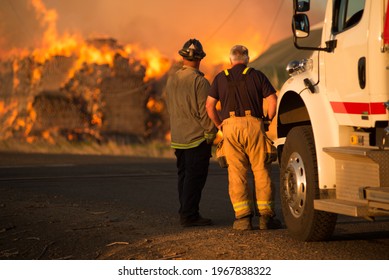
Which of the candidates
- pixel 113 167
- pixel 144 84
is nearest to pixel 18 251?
pixel 113 167

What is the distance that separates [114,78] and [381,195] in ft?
100

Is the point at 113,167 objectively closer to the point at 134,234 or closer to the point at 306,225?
the point at 134,234

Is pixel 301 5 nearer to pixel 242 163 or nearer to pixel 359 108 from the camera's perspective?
pixel 359 108

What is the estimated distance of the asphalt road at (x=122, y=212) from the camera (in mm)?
8734

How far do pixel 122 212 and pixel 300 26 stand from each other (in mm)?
4699

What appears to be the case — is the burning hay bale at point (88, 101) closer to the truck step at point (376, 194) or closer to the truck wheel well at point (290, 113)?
the truck wheel well at point (290, 113)

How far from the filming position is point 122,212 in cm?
1227

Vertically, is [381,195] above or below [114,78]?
below

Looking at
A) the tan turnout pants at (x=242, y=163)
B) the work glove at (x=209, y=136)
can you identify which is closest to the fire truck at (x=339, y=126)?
the tan turnout pants at (x=242, y=163)

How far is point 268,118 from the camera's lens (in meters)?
9.98

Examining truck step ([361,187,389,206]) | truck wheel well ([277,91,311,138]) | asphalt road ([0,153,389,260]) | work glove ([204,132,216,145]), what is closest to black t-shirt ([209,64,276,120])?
truck wheel well ([277,91,311,138])

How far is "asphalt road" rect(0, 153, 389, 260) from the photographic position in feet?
28.7

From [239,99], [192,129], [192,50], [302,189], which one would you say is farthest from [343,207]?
[192,50]

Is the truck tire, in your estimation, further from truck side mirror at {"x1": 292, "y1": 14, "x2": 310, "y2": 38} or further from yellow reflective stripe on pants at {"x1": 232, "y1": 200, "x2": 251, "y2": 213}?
truck side mirror at {"x1": 292, "y1": 14, "x2": 310, "y2": 38}
